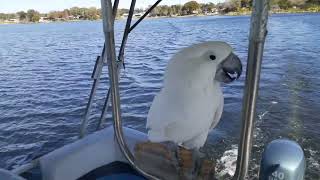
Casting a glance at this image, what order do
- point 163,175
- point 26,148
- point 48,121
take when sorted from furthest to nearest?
point 48,121
point 26,148
point 163,175

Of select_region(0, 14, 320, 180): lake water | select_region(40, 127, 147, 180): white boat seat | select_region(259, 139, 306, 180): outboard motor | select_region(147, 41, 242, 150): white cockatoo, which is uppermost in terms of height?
select_region(147, 41, 242, 150): white cockatoo

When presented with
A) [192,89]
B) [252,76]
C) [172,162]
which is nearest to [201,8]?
[192,89]

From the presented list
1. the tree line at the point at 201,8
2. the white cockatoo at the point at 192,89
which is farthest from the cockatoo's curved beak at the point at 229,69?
the tree line at the point at 201,8

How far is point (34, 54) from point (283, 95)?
37.3 ft

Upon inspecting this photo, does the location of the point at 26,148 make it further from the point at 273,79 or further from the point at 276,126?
the point at 273,79

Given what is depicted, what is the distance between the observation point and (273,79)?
31.8 ft

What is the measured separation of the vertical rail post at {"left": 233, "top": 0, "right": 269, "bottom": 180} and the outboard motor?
1.41 ft

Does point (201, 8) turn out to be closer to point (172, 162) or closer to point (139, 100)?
point (139, 100)

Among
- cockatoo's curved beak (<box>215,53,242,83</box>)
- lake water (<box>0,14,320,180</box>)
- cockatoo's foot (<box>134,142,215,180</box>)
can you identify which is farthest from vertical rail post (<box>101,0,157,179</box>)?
lake water (<box>0,14,320,180</box>)

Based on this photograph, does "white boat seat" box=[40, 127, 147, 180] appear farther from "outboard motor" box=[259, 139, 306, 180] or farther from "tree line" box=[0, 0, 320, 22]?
"outboard motor" box=[259, 139, 306, 180]

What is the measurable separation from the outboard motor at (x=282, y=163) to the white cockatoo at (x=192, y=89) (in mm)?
261

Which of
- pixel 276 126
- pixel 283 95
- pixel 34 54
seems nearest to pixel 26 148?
pixel 276 126

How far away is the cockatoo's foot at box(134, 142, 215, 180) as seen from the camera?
1521 millimetres

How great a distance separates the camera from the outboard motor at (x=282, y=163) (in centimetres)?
159
